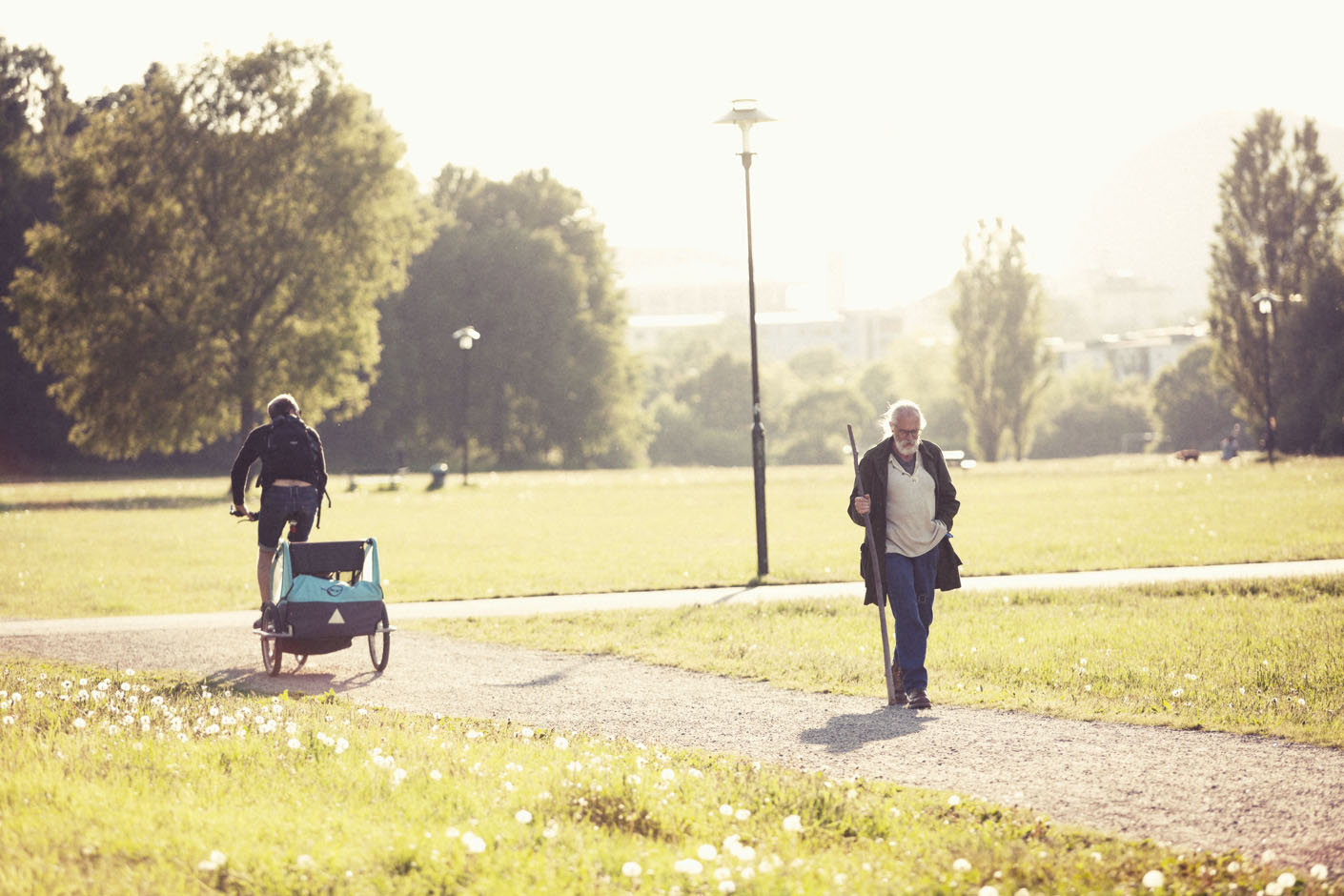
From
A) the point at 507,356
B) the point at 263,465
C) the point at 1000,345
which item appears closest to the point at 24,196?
the point at 507,356

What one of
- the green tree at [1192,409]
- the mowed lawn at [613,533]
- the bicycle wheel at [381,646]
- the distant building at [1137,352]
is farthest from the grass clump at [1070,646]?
the distant building at [1137,352]

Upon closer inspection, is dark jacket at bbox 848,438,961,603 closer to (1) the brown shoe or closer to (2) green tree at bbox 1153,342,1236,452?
(1) the brown shoe

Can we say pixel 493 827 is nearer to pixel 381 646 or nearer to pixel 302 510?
pixel 381 646

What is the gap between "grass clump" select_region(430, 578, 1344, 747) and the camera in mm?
8164

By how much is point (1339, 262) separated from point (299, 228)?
132 feet

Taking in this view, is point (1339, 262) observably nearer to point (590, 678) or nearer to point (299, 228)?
point (299, 228)

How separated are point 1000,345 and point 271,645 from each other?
58.2 meters

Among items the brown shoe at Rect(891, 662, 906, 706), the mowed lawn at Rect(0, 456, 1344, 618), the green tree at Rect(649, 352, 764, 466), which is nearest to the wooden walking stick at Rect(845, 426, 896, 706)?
the brown shoe at Rect(891, 662, 906, 706)

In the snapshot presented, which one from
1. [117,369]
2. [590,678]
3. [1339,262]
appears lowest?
[590,678]

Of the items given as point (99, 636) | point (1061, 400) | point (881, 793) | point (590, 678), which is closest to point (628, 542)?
point (99, 636)

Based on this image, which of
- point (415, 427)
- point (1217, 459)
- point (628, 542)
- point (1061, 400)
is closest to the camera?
point (628, 542)

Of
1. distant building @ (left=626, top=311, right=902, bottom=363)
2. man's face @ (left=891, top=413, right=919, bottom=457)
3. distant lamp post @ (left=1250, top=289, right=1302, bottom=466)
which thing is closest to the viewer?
man's face @ (left=891, top=413, right=919, bottom=457)

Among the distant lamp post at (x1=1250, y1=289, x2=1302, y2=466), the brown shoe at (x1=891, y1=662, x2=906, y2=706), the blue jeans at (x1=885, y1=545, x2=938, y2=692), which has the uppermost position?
the distant lamp post at (x1=1250, y1=289, x2=1302, y2=466)

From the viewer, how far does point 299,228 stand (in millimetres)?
40750
